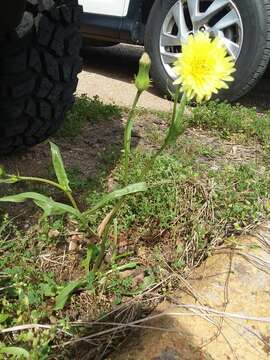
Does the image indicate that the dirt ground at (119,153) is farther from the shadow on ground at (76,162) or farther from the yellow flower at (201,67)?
the yellow flower at (201,67)

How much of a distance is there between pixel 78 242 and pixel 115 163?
0.56 metres

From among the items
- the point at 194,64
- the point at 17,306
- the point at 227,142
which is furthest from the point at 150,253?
the point at 227,142

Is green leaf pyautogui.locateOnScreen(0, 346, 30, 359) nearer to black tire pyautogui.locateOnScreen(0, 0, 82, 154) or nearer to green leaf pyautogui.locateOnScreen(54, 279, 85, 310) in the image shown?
green leaf pyautogui.locateOnScreen(54, 279, 85, 310)

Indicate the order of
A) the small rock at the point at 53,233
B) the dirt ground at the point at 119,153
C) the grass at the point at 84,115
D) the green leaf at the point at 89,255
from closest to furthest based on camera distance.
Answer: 1. the dirt ground at the point at 119,153
2. the green leaf at the point at 89,255
3. the small rock at the point at 53,233
4. the grass at the point at 84,115

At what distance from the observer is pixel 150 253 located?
191 cm

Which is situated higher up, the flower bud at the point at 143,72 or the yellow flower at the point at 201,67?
the yellow flower at the point at 201,67

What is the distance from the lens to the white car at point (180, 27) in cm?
314

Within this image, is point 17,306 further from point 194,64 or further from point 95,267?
point 194,64

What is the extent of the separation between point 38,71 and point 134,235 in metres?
0.71

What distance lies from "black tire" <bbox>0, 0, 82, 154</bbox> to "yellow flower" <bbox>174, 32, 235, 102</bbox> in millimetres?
867

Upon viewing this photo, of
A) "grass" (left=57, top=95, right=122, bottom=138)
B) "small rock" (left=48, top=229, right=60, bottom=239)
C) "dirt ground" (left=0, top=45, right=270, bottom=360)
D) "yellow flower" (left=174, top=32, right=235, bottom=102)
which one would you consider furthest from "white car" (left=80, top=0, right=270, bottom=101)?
"yellow flower" (left=174, top=32, right=235, bottom=102)

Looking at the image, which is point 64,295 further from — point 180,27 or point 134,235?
point 180,27

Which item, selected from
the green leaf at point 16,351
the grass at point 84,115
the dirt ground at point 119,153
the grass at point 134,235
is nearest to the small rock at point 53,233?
the grass at point 134,235

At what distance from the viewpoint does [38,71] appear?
2.00 m
